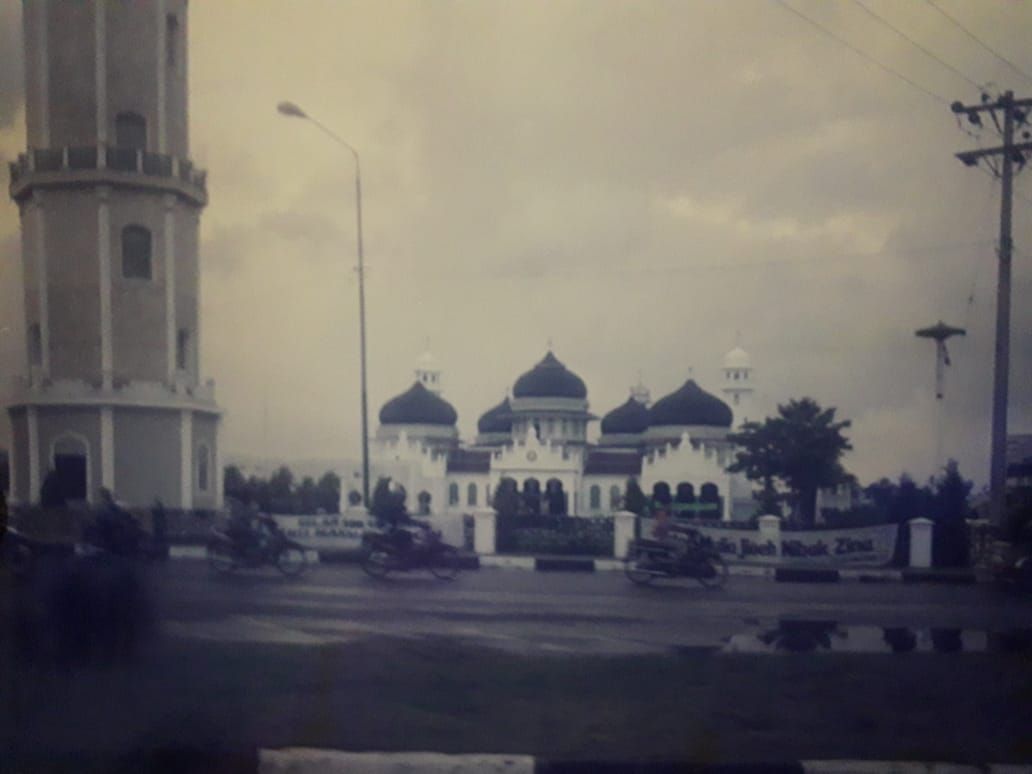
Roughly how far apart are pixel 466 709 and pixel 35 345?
2.26 m

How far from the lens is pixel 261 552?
3.88 m

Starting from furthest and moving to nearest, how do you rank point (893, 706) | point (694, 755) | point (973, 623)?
point (973, 623)
point (893, 706)
point (694, 755)

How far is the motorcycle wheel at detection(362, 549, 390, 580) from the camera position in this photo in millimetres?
3924

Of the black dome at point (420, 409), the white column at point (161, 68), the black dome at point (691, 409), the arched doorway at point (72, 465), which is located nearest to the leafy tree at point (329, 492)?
the black dome at point (420, 409)

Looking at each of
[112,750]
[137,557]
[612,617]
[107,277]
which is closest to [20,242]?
[107,277]

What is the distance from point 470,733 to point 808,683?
5.24 ft

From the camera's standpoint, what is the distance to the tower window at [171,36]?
365cm

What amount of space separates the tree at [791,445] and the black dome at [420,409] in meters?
1.16

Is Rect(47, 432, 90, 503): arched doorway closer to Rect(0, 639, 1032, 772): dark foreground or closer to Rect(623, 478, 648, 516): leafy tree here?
Rect(0, 639, 1032, 772): dark foreground

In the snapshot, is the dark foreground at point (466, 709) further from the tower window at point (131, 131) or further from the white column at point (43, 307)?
the tower window at point (131, 131)

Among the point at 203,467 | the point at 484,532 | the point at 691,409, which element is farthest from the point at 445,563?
the point at 691,409

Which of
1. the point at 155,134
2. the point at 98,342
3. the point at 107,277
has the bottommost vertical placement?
the point at 98,342

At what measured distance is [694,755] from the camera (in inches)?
138

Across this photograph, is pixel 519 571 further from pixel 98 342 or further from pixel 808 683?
pixel 98 342
